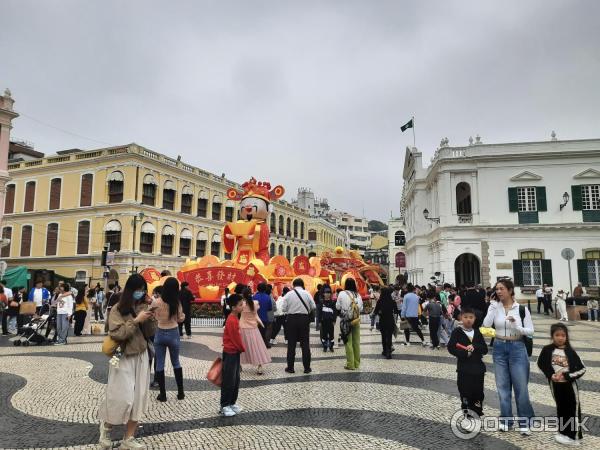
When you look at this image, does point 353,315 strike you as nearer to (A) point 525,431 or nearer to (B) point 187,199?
(A) point 525,431

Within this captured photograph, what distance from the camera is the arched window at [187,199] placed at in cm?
3862

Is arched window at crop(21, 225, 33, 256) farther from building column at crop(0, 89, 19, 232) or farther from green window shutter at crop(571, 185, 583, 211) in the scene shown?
green window shutter at crop(571, 185, 583, 211)

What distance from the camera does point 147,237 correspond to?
3466 cm

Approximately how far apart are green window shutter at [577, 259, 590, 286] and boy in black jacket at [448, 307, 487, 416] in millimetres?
24332

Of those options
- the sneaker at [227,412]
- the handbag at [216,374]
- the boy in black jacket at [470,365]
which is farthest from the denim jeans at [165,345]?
the boy in black jacket at [470,365]

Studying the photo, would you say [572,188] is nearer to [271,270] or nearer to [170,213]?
[271,270]

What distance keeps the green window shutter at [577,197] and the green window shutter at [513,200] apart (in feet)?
10.4

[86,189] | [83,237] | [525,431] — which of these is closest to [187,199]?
[86,189]

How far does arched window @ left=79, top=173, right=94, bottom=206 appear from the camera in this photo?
34.7 metres

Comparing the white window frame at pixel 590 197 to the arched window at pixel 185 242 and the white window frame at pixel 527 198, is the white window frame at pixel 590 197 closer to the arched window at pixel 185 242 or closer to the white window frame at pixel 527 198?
the white window frame at pixel 527 198

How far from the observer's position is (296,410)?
557cm

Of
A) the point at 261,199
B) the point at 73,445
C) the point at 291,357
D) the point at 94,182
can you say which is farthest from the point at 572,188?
the point at 94,182

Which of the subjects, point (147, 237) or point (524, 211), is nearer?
point (524, 211)

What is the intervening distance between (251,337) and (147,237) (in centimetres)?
3022
